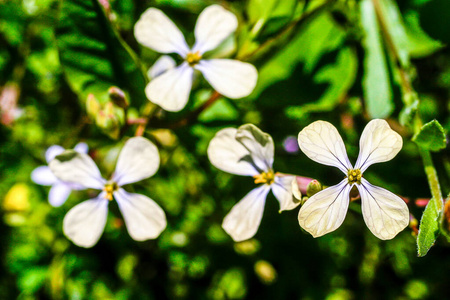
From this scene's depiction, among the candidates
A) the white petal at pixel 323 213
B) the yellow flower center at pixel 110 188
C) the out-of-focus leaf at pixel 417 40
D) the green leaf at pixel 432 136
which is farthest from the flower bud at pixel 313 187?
the out-of-focus leaf at pixel 417 40

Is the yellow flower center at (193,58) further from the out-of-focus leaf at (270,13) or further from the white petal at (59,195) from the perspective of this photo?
the white petal at (59,195)

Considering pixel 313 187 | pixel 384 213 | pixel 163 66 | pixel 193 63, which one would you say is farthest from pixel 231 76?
pixel 384 213

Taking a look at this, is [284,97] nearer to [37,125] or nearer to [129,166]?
[129,166]

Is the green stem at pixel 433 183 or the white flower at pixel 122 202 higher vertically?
the green stem at pixel 433 183

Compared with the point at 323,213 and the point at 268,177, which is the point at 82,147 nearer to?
the point at 268,177

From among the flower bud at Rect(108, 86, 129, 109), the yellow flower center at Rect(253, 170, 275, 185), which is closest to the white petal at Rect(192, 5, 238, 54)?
the flower bud at Rect(108, 86, 129, 109)
